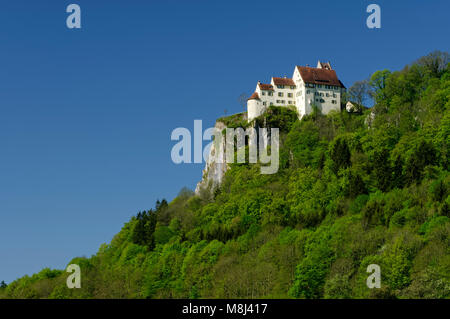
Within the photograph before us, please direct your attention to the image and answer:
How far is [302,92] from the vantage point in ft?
410

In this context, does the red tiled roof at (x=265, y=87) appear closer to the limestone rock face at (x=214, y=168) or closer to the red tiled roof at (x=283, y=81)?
the red tiled roof at (x=283, y=81)

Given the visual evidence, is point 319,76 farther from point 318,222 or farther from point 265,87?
point 318,222

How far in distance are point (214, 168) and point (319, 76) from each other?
22.5 m

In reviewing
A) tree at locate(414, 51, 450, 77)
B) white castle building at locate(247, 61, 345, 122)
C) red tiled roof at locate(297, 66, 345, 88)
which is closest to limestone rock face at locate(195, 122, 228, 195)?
white castle building at locate(247, 61, 345, 122)

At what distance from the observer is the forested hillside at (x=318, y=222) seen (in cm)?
7981

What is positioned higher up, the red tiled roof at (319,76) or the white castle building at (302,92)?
the red tiled roof at (319,76)

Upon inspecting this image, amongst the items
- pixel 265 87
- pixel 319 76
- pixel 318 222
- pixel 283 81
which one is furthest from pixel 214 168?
pixel 318 222

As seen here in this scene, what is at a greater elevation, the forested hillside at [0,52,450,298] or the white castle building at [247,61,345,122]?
the white castle building at [247,61,345,122]

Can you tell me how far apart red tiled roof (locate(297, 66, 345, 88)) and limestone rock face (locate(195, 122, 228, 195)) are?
15.5 metres

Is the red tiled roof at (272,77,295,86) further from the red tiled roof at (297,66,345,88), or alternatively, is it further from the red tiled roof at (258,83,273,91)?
the red tiled roof at (297,66,345,88)

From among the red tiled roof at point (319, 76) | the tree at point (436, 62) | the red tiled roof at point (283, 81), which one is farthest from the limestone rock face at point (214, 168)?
the tree at point (436, 62)

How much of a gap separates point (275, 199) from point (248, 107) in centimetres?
2354

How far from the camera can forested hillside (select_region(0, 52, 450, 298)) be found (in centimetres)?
7981

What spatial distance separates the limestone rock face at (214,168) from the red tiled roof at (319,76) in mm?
15536
